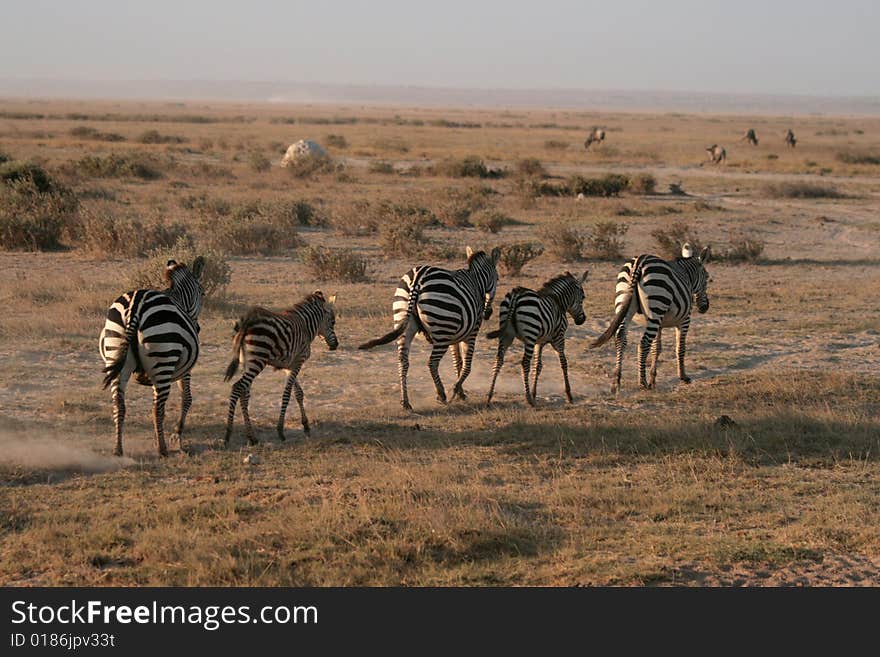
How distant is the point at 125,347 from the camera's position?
8742 millimetres

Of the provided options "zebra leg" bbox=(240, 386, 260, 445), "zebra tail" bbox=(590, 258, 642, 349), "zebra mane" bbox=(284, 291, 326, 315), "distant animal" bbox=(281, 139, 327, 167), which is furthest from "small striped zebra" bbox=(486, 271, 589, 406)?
"distant animal" bbox=(281, 139, 327, 167)

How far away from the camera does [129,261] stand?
19359 mm

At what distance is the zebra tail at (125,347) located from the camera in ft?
28.5

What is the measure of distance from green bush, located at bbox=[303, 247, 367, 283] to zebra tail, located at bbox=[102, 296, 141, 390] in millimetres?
9615

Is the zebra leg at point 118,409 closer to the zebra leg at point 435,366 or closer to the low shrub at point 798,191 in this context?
the zebra leg at point 435,366

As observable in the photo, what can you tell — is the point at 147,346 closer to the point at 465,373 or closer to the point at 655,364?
the point at 465,373

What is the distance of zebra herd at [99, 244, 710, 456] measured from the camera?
8836 mm

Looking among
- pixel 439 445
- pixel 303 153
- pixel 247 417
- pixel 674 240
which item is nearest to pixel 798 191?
pixel 674 240

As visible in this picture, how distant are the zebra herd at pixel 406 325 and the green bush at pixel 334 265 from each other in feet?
21.3

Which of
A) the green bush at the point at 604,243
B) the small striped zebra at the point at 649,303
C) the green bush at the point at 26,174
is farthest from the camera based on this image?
the green bush at the point at 26,174

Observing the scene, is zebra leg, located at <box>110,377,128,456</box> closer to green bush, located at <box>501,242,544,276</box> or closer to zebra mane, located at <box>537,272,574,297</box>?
zebra mane, located at <box>537,272,574,297</box>

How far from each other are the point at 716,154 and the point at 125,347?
43296 millimetres

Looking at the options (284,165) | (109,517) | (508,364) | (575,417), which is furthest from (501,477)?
(284,165)

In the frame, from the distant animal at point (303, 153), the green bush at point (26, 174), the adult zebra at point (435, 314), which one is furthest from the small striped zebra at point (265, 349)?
the distant animal at point (303, 153)
